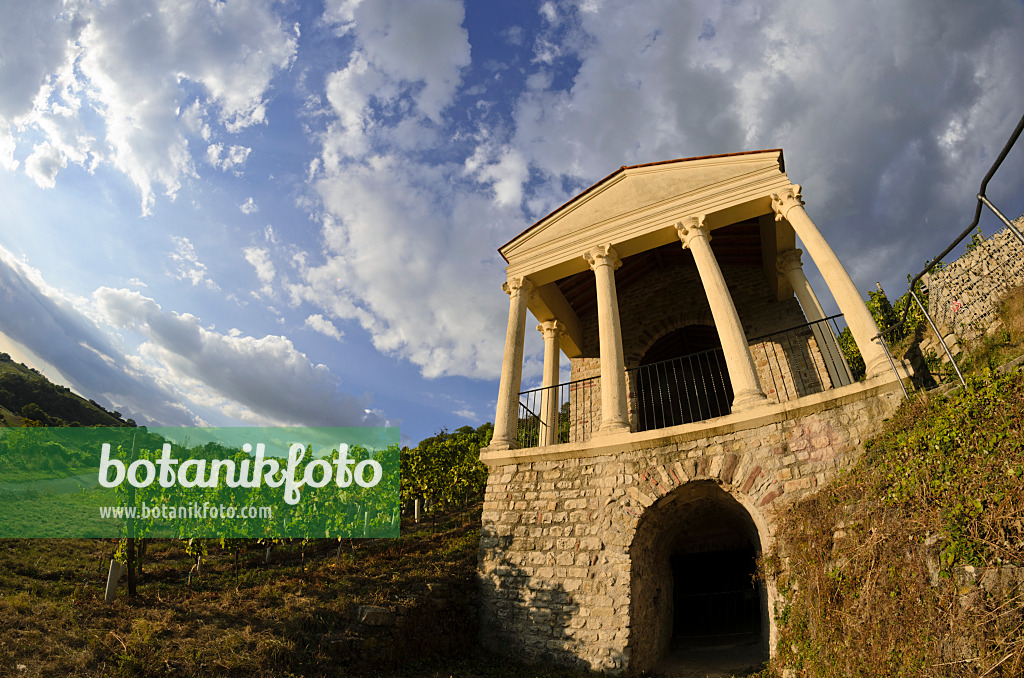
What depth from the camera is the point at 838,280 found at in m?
6.88

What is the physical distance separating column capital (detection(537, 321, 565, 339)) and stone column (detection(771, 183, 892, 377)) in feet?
18.3

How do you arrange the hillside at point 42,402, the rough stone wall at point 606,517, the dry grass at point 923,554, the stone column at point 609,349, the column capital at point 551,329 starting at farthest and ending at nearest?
the hillside at point 42,402, the column capital at point 551,329, the stone column at point 609,349, the rough stone wall at point 606,517, the dry grass at point 923,554

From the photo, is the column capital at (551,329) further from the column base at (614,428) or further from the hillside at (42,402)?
the hillside at (42,402)

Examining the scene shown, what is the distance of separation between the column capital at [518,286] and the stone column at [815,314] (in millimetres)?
5965

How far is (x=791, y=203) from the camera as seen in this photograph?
816 cm

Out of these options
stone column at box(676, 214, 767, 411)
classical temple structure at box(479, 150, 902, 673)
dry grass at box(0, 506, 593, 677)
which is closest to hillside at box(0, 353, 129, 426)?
dry grass at box(0, 506, 593, 677)

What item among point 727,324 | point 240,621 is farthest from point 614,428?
point 240,621

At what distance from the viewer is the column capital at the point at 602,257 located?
9.52 metres

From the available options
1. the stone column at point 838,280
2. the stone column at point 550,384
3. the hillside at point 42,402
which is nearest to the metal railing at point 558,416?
the stone column at point 550,384

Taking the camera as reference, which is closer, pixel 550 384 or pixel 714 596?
pixel 714 596

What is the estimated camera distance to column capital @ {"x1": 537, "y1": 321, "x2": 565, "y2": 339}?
11.8 m

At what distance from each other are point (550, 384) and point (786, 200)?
6.30 metres

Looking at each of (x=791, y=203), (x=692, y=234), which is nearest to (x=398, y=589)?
(x=692, y=234)

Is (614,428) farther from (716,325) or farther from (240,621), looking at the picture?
(240,621)
